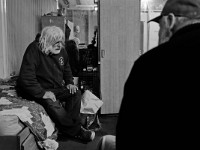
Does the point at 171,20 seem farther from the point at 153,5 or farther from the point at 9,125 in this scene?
the point at 153,5

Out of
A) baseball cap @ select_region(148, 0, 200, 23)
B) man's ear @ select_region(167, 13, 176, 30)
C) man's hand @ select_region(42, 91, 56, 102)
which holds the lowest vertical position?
man's hand @ select_region(42, 91, 56, 102)

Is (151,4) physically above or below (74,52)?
above

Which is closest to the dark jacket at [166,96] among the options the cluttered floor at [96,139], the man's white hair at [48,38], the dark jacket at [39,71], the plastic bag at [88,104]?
the cluttered floor at [96,139]

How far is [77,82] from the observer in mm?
4305

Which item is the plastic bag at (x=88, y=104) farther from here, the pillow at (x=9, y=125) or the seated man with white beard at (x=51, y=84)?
the pillow at (x=9, y=125)

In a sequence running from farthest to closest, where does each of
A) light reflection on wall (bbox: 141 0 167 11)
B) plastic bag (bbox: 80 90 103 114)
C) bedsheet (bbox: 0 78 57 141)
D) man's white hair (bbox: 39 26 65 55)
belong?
light reflection on wall (bbox: 141 0 167 11)
plastic bag (bbox: 80 90 103 114)
man's white hair (bbox: 39 26 65 55)
bedsheet (bbox: 0 78 57 141)

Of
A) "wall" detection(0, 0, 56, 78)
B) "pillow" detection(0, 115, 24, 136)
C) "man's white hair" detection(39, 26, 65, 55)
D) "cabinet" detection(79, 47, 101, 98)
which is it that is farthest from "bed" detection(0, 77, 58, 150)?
"cabinet" detection(79, 47, 101, 98)

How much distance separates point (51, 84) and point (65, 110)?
0.30 meters

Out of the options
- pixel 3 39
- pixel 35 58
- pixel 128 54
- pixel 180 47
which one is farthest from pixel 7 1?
pixel 180 47

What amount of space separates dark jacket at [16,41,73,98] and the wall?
643 mm

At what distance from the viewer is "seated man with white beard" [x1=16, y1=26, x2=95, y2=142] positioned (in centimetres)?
300

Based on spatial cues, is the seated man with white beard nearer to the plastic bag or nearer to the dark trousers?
the dark trousers

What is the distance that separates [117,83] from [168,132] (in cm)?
358

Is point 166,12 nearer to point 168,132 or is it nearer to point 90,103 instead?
point 168,132
